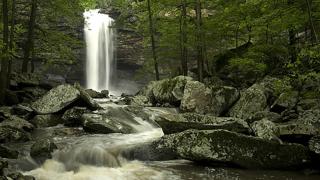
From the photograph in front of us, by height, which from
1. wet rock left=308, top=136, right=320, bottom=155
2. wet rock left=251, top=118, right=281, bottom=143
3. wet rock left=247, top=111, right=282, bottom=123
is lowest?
wet rock left=308, top=136, right=320, bottom=155

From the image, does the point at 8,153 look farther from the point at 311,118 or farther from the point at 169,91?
the point at 169,91

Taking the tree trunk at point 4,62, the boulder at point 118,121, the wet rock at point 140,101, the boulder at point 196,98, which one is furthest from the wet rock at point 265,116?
the tree trunk at point 4,62

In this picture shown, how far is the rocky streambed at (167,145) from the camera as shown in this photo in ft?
32.0

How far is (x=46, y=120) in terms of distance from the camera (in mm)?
14969

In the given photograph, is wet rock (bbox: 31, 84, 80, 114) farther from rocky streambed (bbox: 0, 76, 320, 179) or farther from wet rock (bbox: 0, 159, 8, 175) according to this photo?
wet rock (bbox: 0, 159, 8, 175)

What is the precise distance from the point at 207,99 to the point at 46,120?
23.7ft

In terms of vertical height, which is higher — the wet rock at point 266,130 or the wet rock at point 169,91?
the wet rock at point 169,91

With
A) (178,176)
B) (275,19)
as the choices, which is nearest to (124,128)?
(178,176)

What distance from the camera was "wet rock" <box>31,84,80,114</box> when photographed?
1566cm

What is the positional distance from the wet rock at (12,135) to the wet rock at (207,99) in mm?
7514

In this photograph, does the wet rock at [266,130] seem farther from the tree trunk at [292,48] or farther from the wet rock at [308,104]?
the tree trunk at [292,48]

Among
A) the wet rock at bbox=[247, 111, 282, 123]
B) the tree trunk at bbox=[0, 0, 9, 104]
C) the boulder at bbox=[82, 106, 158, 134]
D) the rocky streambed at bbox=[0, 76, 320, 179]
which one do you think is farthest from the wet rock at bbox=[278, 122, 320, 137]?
the tree trunk at bbox=[0, 0, 9, 104]

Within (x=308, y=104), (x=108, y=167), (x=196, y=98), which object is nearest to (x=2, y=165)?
(x=108, y=167)

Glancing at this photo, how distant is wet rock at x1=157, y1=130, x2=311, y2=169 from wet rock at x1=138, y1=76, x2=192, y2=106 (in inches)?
367
